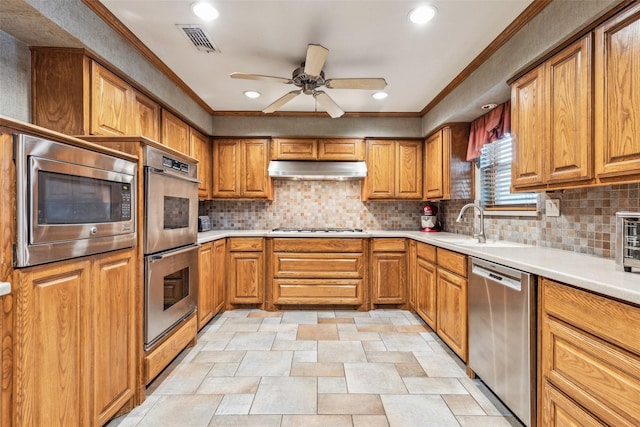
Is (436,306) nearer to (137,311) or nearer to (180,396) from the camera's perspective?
Answer: (180,396)

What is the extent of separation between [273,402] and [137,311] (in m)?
0.97

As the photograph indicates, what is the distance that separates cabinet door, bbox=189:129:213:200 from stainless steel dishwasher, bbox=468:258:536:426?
295cm

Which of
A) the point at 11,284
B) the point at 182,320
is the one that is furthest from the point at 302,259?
the point at 11,284

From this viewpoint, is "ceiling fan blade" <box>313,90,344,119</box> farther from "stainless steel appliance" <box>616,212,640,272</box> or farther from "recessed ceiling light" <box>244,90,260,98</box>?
"stainless steel appliance" <box>616,212,640,272</box>

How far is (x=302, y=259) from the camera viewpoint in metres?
3.62

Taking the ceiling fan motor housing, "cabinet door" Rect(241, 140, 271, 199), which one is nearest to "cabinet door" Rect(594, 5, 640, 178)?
the ceiling fan motor housing

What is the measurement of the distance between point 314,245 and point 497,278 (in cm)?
210

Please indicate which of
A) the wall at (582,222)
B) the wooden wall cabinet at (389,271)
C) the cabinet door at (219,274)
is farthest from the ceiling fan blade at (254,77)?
the wall at (582,222)

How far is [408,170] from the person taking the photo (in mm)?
3977

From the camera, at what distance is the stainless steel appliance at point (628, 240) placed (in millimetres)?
1299

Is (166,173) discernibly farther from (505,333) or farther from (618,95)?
(618,95)

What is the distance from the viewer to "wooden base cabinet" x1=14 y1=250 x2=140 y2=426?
115cm

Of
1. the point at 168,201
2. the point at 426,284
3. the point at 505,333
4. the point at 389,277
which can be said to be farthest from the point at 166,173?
the point at 389,277

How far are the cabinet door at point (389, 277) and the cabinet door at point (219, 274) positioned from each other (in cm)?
170
